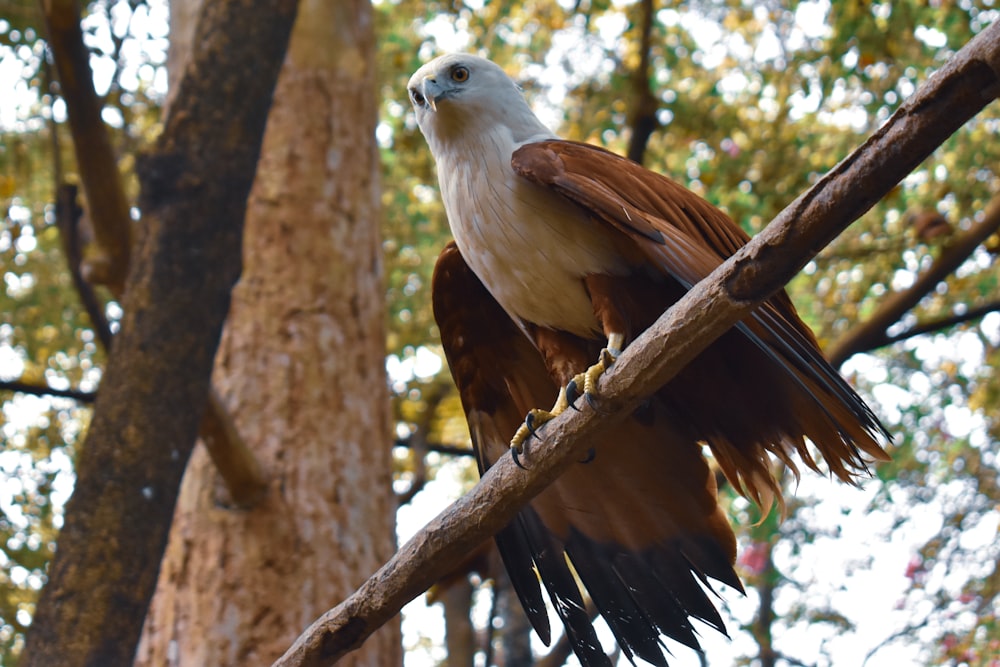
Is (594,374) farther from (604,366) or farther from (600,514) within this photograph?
(600,514)

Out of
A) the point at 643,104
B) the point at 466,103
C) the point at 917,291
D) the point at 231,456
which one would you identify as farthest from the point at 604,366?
the point at 643,104

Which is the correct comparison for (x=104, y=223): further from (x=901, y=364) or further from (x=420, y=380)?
(x=901, y=364)

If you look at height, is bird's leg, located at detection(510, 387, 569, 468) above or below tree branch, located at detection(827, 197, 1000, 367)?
below

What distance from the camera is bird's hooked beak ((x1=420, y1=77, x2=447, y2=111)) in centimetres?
316

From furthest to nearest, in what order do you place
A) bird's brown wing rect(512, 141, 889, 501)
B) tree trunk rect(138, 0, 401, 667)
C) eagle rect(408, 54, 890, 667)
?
tree trunk rect(138, 0, 401, 667)
eagle rect(408, 54, 890, 667)
bird's brown wing rect(512, 141, 889, 501)

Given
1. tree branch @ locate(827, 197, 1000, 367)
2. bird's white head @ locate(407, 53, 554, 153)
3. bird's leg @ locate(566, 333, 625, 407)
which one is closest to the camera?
bird's leg @ locate(566, 333, 625, 407)

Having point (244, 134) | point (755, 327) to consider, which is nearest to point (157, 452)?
point (244, 134)

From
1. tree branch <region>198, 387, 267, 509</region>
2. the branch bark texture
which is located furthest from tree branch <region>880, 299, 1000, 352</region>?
the branch bark texture

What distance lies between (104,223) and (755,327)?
212 centimetres

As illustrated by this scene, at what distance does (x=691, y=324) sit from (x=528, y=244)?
2.75 ft

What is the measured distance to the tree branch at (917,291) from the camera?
14.9 feet

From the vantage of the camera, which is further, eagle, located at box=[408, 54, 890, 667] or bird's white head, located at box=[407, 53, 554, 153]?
bird's white head, located at box=[407, 53, 554, 153]

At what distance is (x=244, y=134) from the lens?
133 inches

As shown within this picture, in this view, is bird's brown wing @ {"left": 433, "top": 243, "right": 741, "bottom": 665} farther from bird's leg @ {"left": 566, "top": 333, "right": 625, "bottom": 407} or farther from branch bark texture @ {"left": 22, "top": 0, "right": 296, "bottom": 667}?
branch bark texture @ {"left": 22, "top": 0, "right": 296, "bottom": 667}
